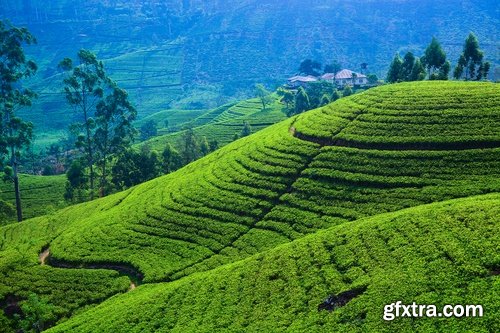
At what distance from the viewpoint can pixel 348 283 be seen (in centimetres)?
2330

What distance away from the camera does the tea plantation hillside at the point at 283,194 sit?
3244cm

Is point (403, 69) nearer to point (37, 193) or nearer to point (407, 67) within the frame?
point (407, 67)

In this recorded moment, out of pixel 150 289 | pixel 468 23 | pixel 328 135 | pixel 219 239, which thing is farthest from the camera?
pixel 468 23

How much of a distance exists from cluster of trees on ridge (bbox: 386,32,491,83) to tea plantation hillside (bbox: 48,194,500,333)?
38.9 m

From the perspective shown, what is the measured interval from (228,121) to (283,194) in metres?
77.4

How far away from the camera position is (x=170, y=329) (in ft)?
81.5

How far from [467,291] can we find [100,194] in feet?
199

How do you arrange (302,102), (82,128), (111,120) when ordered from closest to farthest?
(82,128) → (111,120) → (302,102)

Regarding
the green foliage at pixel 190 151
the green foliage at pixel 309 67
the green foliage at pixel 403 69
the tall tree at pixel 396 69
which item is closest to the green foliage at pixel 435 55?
the green foliage at pixel 403 69

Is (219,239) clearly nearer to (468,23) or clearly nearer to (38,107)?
(38,107)

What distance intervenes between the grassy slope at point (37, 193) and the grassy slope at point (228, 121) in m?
22.4

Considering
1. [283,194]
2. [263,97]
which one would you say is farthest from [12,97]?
[263,97]

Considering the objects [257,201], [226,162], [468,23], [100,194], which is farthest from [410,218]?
[468,23]

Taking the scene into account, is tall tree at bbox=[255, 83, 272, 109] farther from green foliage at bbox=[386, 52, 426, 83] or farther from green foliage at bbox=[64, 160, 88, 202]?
green foliage at bbox=[64, 160, 88, 202]
